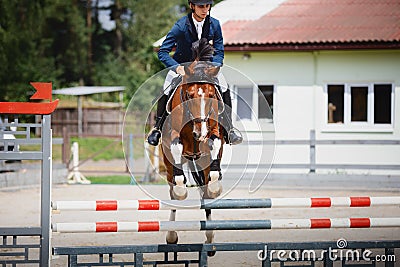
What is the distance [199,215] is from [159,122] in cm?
446

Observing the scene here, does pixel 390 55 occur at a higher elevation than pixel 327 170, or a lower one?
higher

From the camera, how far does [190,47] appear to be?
21.9 feet

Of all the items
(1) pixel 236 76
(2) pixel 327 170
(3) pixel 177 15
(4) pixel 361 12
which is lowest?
(2) pixel 327 170

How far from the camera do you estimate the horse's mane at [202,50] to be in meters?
6.46

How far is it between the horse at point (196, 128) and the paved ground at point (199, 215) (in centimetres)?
35

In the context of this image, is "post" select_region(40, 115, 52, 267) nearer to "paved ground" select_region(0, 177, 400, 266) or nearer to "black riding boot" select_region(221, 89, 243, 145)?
"paved ground" select_region(0, 177, 400, 266)

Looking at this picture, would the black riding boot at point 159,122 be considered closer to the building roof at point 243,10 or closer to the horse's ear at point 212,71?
the horse's ear at point 212,71

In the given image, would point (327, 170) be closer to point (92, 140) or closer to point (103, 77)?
point (92, 140)

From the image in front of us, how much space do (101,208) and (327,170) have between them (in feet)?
41.9

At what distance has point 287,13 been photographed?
19547 mm

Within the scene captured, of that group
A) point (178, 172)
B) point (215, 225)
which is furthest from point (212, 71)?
point (215, 225)

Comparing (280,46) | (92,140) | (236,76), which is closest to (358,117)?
(280,46)

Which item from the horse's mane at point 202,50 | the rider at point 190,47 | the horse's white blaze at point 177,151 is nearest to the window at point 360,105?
the rider at point 190,47

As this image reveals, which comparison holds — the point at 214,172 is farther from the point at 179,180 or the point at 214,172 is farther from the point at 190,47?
the point at 190,47
